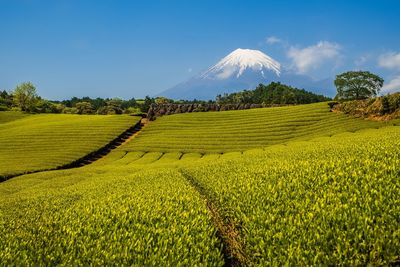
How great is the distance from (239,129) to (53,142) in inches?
1590

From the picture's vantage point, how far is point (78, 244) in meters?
9.96

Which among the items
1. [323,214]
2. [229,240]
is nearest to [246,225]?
[229,240]

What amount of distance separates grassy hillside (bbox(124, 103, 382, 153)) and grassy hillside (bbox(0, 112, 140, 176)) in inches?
300

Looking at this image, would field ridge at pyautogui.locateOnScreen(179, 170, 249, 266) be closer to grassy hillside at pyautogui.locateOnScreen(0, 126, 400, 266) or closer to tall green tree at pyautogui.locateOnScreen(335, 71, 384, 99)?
grassy hillside at pyautogui.locateOnScreen(0, 126, 400, 266)

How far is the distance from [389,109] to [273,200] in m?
59.4

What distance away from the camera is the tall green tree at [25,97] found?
14275 centimetres

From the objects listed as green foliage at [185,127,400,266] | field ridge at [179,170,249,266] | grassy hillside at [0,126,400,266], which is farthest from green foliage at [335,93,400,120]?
field ridge at [179,170,249,266]

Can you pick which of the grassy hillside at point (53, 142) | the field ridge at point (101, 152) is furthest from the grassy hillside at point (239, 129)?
the grassy hillside at point (53, 142)

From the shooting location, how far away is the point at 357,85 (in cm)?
12988

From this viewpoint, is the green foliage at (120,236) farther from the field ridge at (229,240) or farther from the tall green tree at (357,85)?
the tall green tree at (357,85)

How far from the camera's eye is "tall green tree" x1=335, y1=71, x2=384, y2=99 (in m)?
129

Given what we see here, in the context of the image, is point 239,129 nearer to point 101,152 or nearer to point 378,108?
point 378,108

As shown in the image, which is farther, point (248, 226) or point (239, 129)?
point (239, 129)

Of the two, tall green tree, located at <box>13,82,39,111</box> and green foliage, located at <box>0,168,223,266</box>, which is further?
tall green tree, located at <box>13,82,39,111</box>
